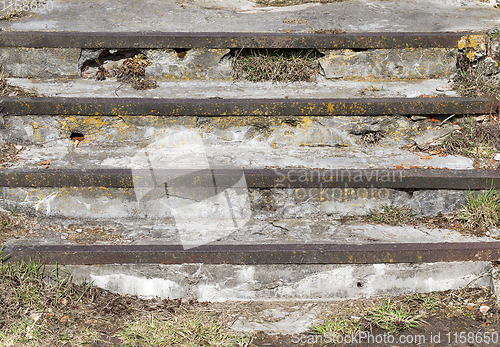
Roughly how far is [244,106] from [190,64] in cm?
82

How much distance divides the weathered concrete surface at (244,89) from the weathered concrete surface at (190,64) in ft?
0.29

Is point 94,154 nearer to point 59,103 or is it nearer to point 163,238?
point 59,103

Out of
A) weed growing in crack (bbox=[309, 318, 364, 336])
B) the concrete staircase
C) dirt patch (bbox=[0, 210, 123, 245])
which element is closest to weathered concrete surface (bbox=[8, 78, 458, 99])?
the concrete staircase

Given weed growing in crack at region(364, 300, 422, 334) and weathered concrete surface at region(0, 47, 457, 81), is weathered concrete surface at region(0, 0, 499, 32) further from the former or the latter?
weed growing in crack at region(364, 300, 422, 334)

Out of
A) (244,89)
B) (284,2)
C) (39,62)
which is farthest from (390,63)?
(39,62)

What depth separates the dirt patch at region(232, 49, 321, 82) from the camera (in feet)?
13.3

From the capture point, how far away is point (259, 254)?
116 inches

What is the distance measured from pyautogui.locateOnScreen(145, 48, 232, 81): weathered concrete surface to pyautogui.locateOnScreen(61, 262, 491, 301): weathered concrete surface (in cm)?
183

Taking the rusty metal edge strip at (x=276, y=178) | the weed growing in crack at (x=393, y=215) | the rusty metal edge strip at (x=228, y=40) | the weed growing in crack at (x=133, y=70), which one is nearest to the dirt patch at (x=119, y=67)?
the weed growing in crack at (x=133, y=70)

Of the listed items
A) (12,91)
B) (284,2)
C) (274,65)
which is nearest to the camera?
(12,91)

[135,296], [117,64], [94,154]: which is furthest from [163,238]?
[117,64]

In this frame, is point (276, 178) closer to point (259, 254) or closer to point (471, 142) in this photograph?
point (259, 254)

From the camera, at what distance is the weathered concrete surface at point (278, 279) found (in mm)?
3000

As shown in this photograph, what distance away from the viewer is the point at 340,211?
11.0ft
